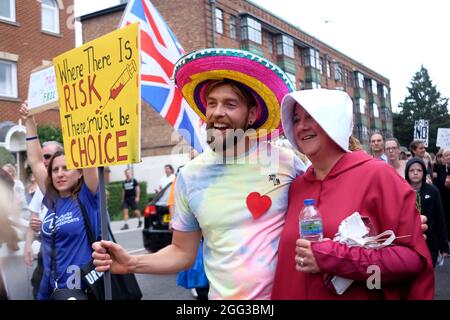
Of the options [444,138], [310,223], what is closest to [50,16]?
[444,138]

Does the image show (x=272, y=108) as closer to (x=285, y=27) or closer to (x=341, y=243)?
(x=341, y=243)

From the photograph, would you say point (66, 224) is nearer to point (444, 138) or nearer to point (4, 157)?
point (4, 157)

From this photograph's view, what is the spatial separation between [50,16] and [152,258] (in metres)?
16.2

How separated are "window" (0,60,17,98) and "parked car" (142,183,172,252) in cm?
1003

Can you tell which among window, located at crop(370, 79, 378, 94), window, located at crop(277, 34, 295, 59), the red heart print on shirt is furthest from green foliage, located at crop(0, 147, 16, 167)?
window, located at crop(370, 79, 378, 94)

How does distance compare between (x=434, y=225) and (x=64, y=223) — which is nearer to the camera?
(x=64, y=223)

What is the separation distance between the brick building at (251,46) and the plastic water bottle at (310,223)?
9286 millimetres

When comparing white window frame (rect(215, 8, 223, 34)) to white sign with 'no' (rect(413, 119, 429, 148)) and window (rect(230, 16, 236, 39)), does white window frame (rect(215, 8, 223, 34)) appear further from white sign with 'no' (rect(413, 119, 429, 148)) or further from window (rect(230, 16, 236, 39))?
white sign with 'no' (rect(413, 119, 429, 148))

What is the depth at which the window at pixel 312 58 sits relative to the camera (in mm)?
35531

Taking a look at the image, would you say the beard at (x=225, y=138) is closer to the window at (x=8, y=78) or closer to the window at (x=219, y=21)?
the window at (x=8, y=78)

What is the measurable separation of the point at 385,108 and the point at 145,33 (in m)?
42.3

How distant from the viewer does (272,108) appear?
2.13m

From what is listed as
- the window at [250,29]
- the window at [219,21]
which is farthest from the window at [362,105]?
the window at [219,21]
